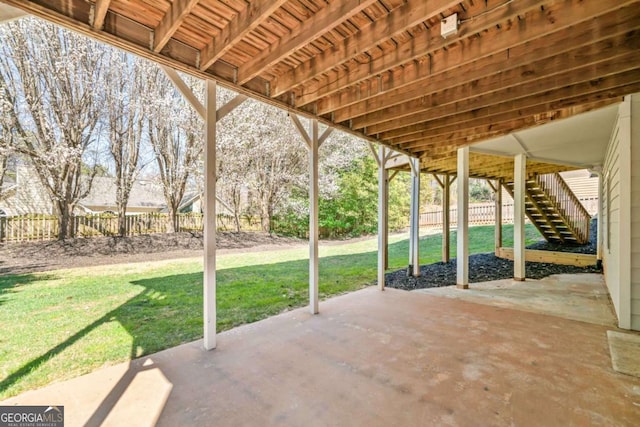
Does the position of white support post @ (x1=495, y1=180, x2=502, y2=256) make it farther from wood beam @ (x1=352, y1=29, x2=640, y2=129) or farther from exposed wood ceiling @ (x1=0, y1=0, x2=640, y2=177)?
wood beam @ (x1=352, y1=29, x2=640, y2=129)

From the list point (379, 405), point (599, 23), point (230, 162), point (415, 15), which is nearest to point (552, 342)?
point (379, 405)

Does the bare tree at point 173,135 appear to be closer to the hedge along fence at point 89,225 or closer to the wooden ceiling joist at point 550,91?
the hedge along fence at point 89,225

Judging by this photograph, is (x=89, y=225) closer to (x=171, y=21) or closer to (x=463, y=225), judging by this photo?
(x=171, y=21)

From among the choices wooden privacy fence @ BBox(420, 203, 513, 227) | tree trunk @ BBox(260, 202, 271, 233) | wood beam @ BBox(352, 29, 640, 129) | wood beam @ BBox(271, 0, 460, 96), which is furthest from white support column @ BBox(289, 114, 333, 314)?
wooden privacy fence @ BBox(420, 203, 513, 227)

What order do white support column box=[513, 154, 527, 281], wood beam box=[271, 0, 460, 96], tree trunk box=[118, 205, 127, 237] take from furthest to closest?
tree trunk box=[118, 205, 127, 237] < white support column box=[513, 154, 527, 281] < wood beam box=[271, 0, 460, 96]

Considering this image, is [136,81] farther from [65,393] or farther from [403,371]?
[403,371]

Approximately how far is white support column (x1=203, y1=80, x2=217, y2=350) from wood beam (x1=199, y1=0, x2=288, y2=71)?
1.17 ft

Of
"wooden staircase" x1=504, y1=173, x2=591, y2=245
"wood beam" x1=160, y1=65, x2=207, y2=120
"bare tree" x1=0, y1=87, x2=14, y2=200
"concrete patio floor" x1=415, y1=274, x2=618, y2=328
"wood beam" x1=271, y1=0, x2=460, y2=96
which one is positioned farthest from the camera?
"wooden staircase" x1=504, y1=173, x2=591, y2=245

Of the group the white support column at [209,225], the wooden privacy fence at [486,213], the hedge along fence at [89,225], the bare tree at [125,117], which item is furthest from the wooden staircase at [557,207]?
the bare tree at [125,117]

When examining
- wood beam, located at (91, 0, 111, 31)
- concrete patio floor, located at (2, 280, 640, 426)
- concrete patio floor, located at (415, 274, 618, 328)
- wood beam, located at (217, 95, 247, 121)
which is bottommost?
concrete patio floor, located at (415, 274, 618, 328)

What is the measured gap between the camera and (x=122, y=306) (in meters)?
4.08

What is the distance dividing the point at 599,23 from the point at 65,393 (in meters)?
4.82

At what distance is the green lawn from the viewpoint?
103 inches

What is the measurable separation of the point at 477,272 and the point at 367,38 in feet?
19.9
